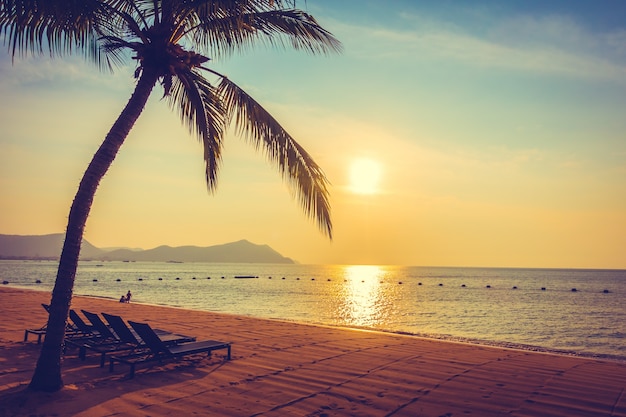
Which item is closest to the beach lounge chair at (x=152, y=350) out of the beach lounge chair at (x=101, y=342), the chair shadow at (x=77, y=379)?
the chair shadow at (x=77, y=379)

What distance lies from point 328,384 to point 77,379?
4193 millimetres

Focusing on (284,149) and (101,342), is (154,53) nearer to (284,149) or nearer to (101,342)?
(284,149)

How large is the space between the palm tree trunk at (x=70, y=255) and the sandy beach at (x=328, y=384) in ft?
0.92

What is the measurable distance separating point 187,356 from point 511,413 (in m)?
6.28

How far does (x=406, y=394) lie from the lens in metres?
6.80

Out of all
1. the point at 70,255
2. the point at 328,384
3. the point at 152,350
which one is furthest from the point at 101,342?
the point at 328,384

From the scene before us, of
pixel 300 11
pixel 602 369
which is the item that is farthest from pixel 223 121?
pixel 602 369

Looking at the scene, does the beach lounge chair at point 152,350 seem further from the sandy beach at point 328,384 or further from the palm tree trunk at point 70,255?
the palm tree trunk at point 70,255

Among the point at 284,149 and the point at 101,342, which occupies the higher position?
the point at 284,149

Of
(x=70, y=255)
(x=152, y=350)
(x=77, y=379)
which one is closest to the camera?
(x=70, y=255)

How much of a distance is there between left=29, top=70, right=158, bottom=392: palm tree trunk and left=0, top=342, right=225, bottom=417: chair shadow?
0.27 meters

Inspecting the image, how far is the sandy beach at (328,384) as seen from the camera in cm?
591

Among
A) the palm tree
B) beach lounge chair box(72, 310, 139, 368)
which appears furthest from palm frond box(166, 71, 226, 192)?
beach lounge chair box(72, 310, 139, 368)

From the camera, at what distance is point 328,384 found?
730cm
